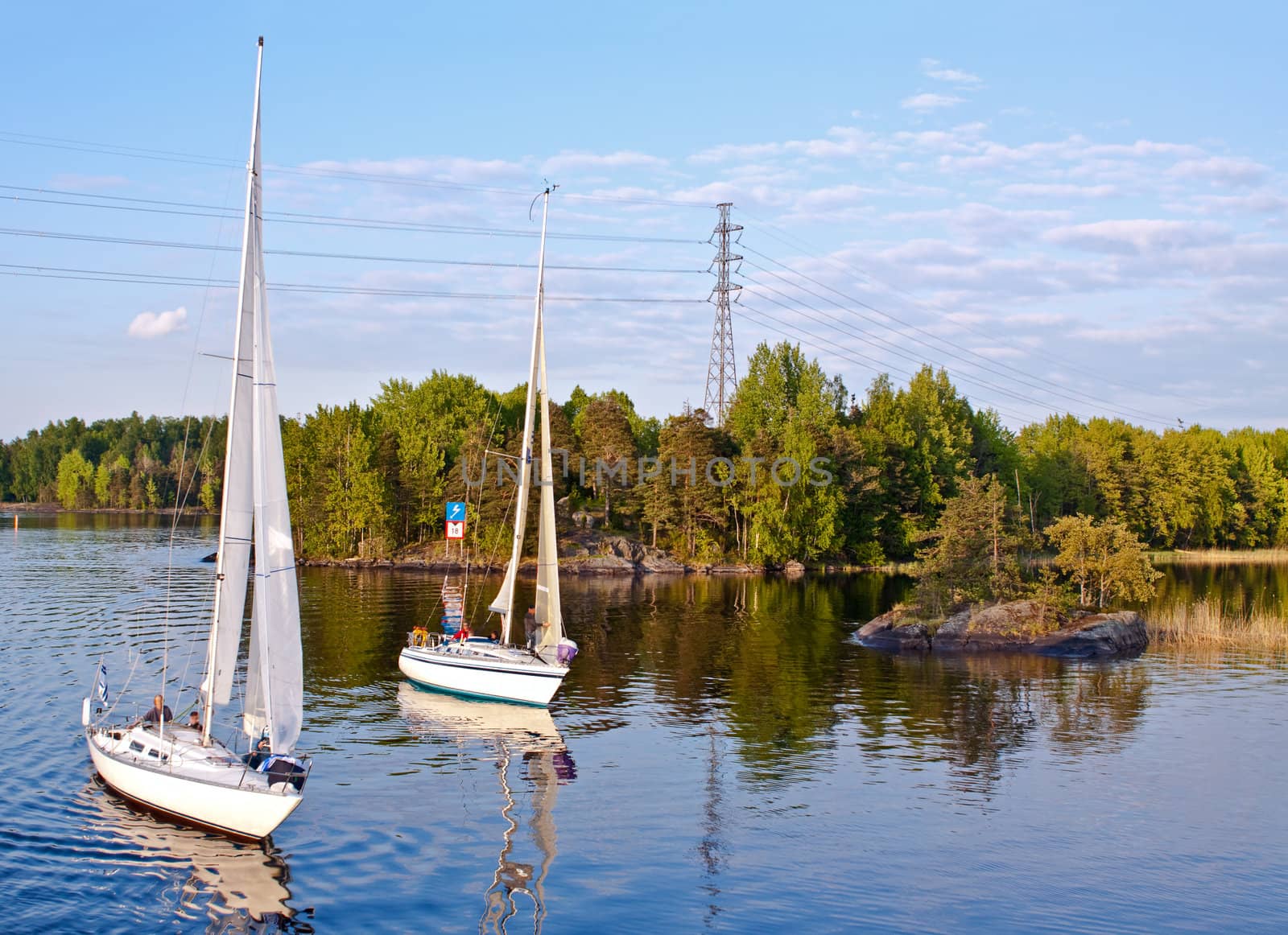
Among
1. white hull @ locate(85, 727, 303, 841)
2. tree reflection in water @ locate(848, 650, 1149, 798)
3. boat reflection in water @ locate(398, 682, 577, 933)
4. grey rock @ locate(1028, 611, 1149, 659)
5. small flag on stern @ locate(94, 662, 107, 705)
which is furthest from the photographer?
grey rock @ locate(1028, 611, 1149, 659)

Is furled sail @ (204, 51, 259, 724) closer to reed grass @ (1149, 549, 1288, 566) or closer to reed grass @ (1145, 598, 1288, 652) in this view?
reed grass @ (1145, 598, 1288, 652)

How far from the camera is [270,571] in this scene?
88.3 ft

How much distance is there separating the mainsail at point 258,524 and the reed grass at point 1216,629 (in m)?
54.9

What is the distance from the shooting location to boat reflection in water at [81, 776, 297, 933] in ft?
75.4

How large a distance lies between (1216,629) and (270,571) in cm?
6005

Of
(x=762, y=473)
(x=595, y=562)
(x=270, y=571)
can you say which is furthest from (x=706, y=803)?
(x=762, y=473)

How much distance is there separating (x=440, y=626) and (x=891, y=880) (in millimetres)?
44915

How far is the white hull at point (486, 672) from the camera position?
4319 centimetres

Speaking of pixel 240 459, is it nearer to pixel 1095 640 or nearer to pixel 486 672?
pixel 486 672

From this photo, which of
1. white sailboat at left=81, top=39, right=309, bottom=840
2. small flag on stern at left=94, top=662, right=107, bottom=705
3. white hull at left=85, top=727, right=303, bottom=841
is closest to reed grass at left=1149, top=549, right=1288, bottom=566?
white sailboat at left=81, top=39, right=309, bottom=840

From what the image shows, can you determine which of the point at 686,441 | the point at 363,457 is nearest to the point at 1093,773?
the point at 686,441

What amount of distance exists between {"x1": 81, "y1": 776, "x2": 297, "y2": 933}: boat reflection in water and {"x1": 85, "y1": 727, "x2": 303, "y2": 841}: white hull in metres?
0.45

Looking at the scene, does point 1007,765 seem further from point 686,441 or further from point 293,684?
point 686,441

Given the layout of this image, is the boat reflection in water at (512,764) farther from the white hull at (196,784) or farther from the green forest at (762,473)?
the green forest at (762,473)
